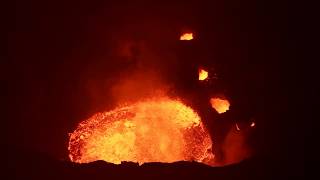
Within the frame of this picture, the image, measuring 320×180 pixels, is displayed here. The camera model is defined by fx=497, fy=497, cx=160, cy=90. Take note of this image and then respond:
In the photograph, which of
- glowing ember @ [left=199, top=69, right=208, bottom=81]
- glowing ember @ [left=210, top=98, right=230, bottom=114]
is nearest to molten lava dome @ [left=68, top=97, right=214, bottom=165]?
glowing ember @ [left=210, top=98, right=230, bottom=114]

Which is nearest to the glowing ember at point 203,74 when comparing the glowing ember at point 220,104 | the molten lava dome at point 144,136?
the glowing ember at point 220,104

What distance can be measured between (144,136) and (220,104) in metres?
1.26

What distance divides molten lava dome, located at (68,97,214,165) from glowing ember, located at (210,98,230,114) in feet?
1.09

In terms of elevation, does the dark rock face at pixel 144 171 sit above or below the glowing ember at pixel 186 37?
below

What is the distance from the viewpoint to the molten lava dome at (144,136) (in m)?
6.98

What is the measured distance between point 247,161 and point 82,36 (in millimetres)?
4355

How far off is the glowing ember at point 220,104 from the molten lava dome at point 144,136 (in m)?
0.33

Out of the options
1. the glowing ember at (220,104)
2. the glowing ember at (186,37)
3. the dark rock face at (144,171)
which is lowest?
the dark rock face at (144,171)

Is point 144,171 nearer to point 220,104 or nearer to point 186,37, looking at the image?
point 220,104

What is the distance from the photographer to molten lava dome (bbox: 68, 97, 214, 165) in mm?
6980

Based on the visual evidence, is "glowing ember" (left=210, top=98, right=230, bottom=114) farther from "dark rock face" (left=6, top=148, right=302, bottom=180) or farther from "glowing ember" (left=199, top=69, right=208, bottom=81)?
"dark rock face" (left=6, top=148, right=302, bottom=180)

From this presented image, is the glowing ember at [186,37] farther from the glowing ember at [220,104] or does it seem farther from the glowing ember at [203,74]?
the glowing ember at [220,104]

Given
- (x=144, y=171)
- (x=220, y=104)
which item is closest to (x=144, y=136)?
(x=220, y=104)

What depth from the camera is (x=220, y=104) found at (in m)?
7.59
